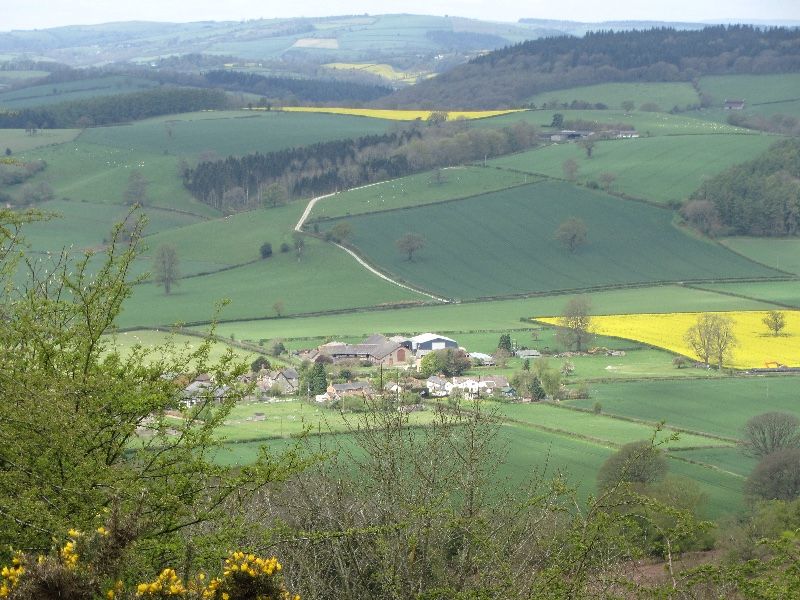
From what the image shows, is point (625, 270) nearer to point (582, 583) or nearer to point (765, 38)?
point (582, 583)

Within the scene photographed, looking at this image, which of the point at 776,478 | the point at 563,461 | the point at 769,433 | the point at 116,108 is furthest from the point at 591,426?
the point at 116,108

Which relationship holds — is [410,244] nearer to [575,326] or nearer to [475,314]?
[475,314]

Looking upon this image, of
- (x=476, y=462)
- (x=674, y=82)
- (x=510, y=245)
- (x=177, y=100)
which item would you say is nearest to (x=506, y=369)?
(x=510, y=245)

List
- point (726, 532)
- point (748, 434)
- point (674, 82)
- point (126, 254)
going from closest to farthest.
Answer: point (126, 254) < point (726, 532) < point (748, 434) < point (674, 82)

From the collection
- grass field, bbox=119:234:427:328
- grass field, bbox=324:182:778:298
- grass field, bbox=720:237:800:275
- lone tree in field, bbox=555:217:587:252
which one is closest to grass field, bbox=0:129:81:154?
grass field, bbox=324:182:778:298

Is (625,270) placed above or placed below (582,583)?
below

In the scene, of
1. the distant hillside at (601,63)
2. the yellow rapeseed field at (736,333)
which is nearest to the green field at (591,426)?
the yellow rapeseed field at (736,333)

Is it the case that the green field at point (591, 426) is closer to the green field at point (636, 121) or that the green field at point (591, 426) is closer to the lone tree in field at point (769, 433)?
the lone tree in field at point (769, 433)
